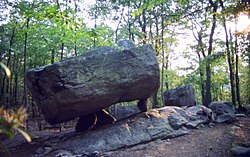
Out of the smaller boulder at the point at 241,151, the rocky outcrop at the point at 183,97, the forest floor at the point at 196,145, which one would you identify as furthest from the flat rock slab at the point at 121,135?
the rocky outcrop at the point at 183,97

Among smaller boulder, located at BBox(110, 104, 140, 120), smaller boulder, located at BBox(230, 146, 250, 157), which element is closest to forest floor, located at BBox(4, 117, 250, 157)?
smaller boulder, located at BBox(230, 146, 250, 157)

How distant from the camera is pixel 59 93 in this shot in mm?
7742

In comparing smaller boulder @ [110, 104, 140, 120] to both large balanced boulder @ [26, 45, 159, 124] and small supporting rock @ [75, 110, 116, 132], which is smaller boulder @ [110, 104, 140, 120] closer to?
small supporting rock @ [75, 110, 116, 132]

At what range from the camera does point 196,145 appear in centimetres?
745

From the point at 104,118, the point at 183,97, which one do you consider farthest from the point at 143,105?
the point at 183,97

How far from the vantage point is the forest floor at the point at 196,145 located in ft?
22.5

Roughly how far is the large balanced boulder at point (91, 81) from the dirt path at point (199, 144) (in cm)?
225

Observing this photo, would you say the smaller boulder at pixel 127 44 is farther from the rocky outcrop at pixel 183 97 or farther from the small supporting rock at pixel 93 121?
the rocky outcrop at pixel 183 97

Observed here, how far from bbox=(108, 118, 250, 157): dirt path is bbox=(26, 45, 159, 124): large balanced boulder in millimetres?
2253

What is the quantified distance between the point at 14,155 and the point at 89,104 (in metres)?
3.24

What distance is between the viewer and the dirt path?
6835mm

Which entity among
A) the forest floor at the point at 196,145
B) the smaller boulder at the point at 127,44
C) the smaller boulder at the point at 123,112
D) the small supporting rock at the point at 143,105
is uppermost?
the smaller boulder at the point at 127,44

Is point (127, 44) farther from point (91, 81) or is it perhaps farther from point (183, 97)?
point (183, 97)

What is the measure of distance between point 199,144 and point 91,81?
4.55m
